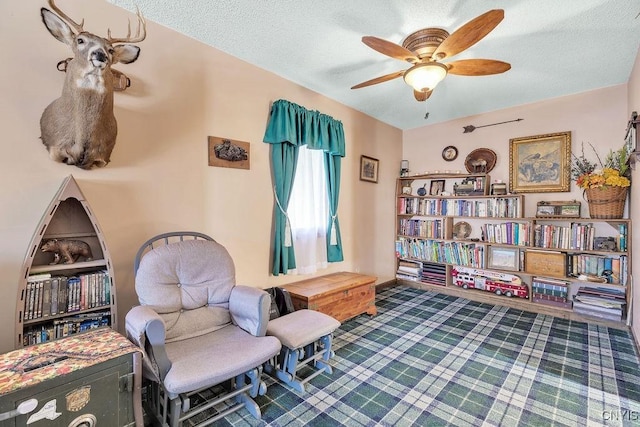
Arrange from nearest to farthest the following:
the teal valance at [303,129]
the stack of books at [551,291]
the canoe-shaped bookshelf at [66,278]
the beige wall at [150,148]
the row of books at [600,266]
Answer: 1. the canoe-shaped bookshelf at [66,278]
2. the beige wall at [150,148]
3. the teal valance at [303,129]
4. the row of books at [600,266]
5. the stack of books at [551,291]

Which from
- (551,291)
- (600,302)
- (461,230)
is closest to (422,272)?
(461,230)

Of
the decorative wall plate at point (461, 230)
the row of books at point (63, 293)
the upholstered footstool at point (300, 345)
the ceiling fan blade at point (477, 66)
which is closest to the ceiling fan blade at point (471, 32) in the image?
the ceiling fan blade at point (477, 66)

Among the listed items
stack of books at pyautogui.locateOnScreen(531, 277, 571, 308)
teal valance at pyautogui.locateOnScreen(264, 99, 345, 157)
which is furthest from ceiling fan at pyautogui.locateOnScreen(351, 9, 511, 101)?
stack of books at pyautogui.locateOnScreen(531, 277, 571, 308)

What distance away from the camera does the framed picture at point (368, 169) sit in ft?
12.8

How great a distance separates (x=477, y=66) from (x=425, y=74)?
0.39 m

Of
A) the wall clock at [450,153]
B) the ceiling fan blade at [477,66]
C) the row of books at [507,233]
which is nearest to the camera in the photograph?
the ceiling fan blade at [477,66]

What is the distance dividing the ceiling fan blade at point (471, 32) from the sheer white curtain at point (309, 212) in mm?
1643

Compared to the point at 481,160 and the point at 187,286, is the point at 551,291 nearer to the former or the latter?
the point at 481,160

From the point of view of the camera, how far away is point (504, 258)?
3635 millimetres

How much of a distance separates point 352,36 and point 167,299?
230cm

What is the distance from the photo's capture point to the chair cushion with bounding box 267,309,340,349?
190 centimetres

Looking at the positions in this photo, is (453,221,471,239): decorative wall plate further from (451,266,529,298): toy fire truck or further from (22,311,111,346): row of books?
(22,311,111,346): row of books

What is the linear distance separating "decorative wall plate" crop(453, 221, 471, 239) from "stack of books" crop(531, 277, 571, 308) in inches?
37.1

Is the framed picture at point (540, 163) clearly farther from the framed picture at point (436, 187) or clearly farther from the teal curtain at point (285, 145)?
the teal curtain at point (285, 145)
